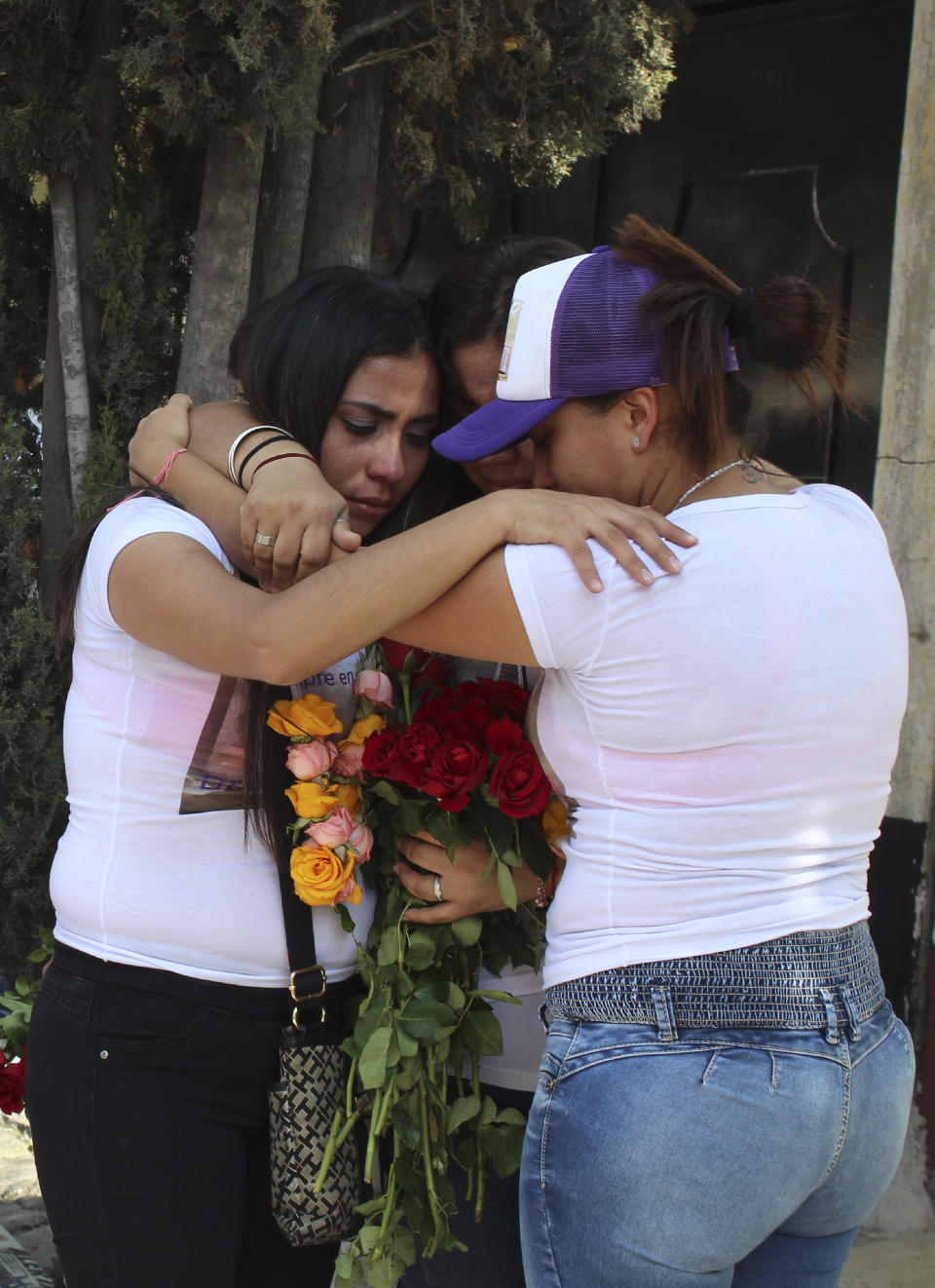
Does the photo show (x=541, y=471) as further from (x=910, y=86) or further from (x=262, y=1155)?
(x=910, y=86)

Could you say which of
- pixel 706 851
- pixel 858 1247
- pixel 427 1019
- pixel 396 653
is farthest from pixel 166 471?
pixel 858 1247

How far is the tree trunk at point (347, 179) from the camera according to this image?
2953 mm

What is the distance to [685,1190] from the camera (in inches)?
48.0

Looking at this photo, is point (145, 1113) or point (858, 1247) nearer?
point (145, 1113)

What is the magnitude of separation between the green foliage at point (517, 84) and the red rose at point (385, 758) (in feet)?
6.21

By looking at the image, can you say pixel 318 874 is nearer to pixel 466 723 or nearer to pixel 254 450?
pixel 466 723

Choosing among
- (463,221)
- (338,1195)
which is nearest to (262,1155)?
(338,1195)

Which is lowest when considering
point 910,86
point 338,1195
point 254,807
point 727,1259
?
point 338,1195

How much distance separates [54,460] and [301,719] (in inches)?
61.8

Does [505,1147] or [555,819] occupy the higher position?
[555,819]

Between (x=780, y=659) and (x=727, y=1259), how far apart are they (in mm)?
654

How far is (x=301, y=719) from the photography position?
5.49ft

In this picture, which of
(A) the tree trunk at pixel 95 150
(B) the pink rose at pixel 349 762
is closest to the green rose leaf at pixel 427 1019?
(B) the pink rose at pixel 349 762

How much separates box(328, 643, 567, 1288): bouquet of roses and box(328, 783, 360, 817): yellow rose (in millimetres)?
36
